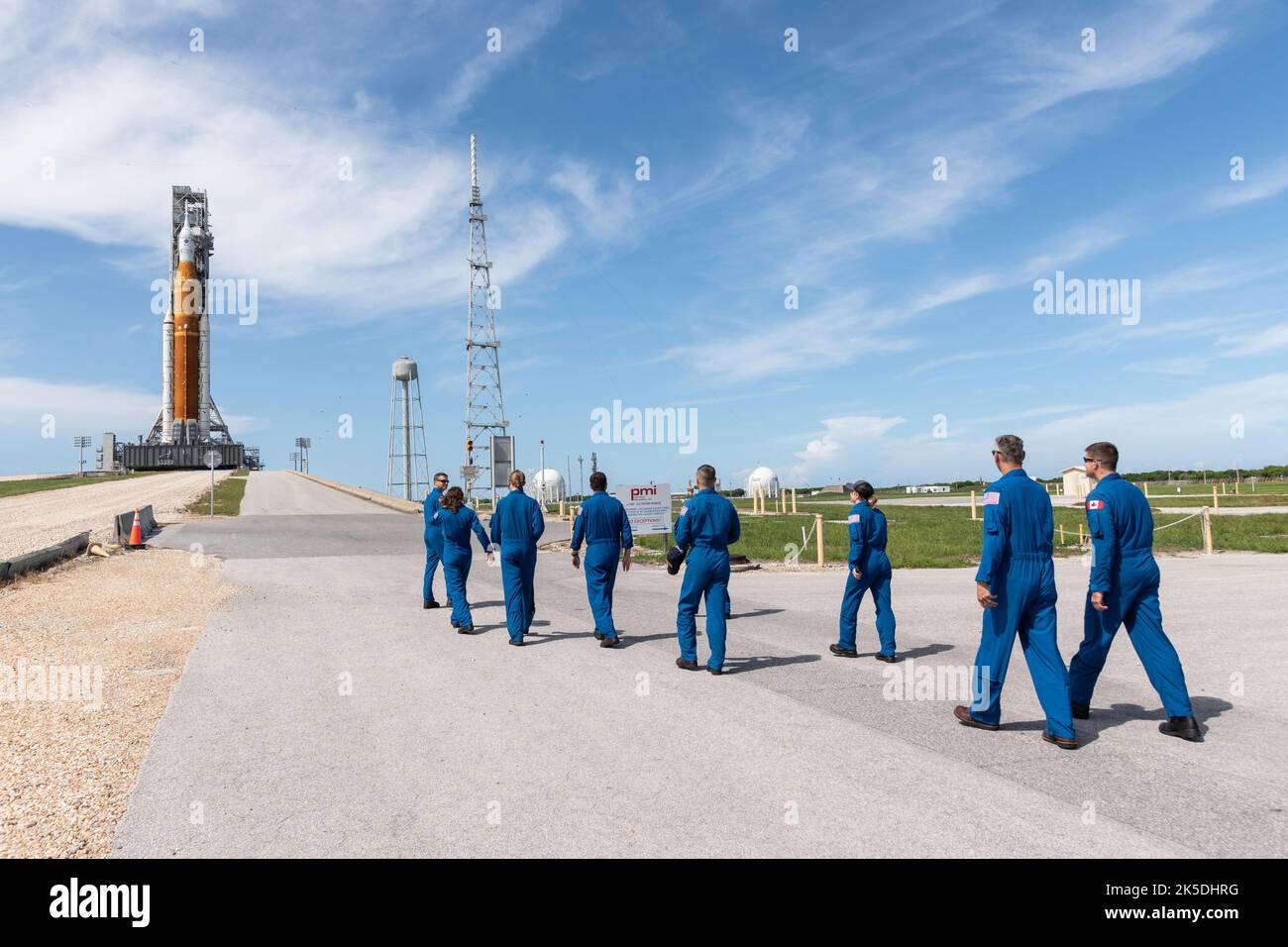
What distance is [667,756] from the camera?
16.7ft

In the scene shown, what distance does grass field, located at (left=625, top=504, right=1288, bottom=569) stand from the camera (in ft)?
66.2

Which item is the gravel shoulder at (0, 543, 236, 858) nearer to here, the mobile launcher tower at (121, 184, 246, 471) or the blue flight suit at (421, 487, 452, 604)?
the blue flight suit at (421, 487, 452, 604)

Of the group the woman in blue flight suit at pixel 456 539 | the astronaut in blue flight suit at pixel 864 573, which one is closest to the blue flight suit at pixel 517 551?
the woman in blue flight suit at pixel 456 539

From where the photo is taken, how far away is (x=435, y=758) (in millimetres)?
5094

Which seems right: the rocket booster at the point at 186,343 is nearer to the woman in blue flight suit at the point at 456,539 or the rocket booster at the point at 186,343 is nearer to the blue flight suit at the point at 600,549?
the woman in blue flight suit at the point at 456,539

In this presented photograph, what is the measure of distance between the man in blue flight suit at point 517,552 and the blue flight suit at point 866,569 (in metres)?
3.59

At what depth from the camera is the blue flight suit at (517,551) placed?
918 centimetres

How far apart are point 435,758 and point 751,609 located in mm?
7671

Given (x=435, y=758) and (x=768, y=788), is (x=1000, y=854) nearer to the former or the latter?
(x=768, y=788)

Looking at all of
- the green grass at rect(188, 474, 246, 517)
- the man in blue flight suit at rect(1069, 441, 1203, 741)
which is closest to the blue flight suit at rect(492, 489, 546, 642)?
the man in blue flight suit at rect(1069, 441, 1203, 741)

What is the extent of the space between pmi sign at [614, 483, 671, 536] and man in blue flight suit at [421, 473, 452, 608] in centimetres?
673
